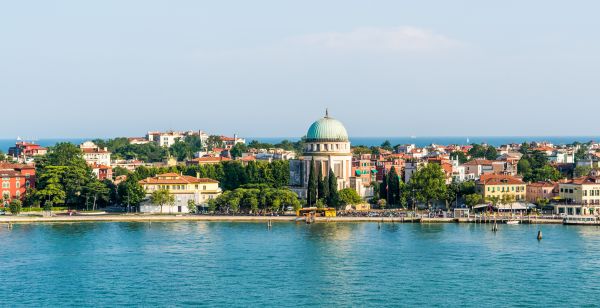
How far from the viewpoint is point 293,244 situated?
41812 millimetres

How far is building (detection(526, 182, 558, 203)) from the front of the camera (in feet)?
187

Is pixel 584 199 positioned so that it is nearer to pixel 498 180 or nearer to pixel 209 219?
pixel 498 180

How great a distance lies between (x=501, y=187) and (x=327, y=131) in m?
11.6

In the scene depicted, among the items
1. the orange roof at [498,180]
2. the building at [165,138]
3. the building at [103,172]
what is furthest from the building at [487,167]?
the building at [165,138]

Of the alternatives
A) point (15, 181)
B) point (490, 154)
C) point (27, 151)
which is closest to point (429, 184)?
point (15, 181)

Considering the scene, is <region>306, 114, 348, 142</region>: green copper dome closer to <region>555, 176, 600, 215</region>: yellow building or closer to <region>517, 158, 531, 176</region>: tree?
<region>555, 176, 600, 215</region>: yellow building

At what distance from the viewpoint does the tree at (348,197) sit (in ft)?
184

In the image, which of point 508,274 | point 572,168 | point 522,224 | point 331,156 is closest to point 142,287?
point 508,274

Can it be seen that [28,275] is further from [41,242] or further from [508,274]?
[508,274]

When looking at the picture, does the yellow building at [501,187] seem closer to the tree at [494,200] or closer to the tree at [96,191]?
the tree at [494,200]

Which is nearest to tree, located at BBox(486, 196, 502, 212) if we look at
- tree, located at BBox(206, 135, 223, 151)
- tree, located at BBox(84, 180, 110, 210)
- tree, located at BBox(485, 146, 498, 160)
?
tree, located at BBox(84, 180, 110, 210)

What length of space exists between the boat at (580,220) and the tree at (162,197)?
74.5ft

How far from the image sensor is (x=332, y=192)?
2208 inches

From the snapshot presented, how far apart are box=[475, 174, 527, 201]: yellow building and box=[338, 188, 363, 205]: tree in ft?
24.1
